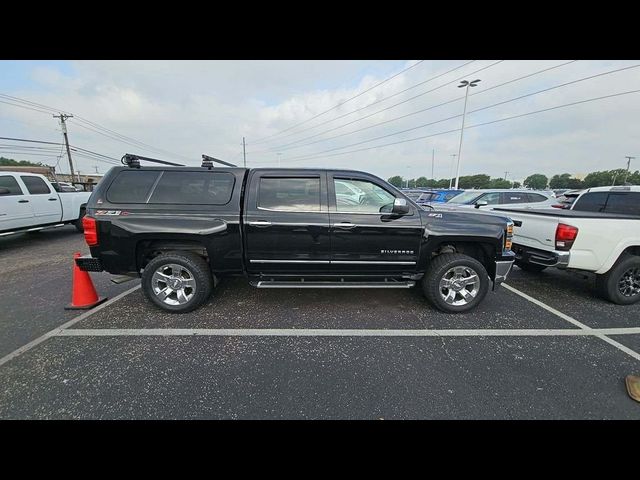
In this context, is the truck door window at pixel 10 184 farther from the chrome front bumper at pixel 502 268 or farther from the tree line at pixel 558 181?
Result: the tree line at pixel 558 181

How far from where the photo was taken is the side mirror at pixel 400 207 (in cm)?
328

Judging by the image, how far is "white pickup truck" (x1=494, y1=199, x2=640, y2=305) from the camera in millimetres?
3580

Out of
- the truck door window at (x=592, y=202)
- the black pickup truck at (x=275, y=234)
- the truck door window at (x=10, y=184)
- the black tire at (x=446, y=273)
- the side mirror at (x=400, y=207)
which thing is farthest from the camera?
the truck door window at (x=10, y=184)

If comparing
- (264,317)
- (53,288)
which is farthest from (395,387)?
(53,288)

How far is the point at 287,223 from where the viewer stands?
3436 mm

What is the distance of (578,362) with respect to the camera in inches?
103

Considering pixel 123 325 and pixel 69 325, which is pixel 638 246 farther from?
pixel 69 325

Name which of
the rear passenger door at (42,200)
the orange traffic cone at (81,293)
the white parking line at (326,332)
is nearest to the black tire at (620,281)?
the white parking line at (326,332)

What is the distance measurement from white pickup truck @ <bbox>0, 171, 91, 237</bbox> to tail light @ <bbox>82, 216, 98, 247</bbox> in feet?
17.4

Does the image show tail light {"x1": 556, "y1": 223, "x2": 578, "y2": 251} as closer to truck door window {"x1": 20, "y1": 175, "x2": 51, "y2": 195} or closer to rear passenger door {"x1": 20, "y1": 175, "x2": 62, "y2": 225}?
rear passenger door {"x1": 20, "y1": 175, "x2": 62, "y2": 225}

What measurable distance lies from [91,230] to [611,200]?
27.1 feet

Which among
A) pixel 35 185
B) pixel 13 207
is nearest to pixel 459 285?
pixel 13 207

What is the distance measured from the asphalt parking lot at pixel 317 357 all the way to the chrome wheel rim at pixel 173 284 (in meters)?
0.23

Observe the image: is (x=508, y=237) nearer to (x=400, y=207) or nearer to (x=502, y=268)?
(x=502, y=268)
